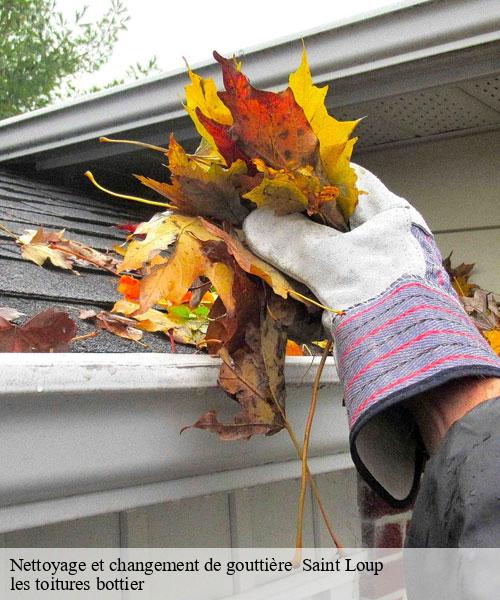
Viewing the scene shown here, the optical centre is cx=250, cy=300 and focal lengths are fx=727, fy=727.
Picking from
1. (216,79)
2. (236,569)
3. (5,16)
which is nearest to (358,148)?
(216,79)

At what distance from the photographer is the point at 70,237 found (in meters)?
2.19

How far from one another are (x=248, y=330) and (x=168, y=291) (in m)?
0.14

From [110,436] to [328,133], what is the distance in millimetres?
492

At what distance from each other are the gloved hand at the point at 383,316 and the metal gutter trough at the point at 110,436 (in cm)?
20

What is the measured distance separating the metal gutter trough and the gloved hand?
204mm

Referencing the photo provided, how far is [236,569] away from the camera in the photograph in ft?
4.64

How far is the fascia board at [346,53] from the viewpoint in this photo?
1.78m

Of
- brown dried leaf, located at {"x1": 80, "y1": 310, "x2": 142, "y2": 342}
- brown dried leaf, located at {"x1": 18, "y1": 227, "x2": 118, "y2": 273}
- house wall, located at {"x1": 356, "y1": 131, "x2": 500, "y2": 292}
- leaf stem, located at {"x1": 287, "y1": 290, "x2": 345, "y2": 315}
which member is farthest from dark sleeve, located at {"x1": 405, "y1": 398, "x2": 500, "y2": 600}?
house wall, located at {"x1": 356, "y1": 131, "x2": 500, "y2": 292}

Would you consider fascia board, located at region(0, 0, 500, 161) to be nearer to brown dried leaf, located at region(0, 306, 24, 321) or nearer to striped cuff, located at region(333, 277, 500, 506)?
brown dried leaf, located at region(0, 306, 24, 321)

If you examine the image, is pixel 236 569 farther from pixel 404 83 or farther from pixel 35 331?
pixel 404 83

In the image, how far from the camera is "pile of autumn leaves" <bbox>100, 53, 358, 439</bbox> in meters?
0.93

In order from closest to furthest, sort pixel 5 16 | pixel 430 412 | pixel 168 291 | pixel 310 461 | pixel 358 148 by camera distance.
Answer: pixel 430 412 < pixel 168 291 < pixel 310 461 < pixel 358 148 < pixel 5 16

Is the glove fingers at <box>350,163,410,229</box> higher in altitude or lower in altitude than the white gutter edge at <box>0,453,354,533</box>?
higher

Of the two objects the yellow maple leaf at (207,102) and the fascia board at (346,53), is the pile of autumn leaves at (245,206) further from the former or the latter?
the fascia board at (346,53)
